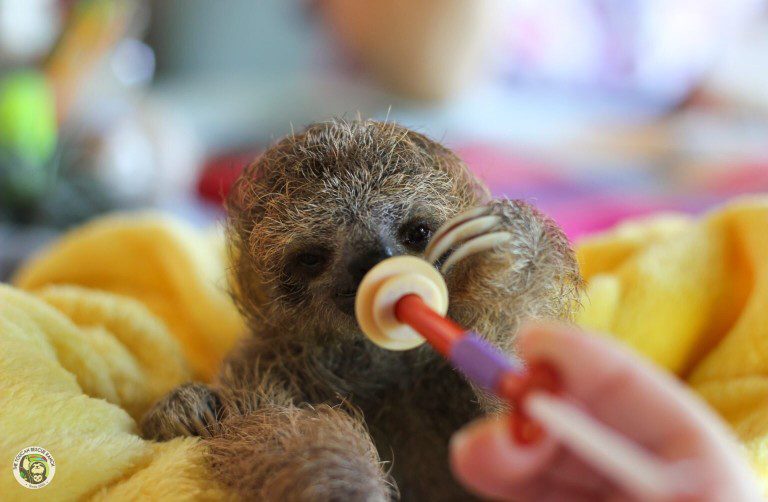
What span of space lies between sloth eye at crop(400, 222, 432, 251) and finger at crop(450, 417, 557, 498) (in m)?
0.27

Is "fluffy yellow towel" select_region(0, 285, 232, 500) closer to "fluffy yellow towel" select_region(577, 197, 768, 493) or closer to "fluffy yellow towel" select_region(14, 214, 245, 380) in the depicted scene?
"fluffy yellow towel" select_region(14, 214, 245, 380)

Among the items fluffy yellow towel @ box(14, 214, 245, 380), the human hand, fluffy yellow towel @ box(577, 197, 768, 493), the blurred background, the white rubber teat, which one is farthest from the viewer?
the blurred background

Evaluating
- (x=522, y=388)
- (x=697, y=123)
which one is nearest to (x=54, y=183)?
(x=522, y=388)

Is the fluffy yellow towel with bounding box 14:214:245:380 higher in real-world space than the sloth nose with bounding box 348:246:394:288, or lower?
higher

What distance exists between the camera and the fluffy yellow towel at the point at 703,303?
2.83 feet

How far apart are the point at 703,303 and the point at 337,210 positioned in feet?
1.77

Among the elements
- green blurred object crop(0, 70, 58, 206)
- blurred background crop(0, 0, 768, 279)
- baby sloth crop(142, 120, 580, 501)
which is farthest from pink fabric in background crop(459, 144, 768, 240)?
green blurred object crop(0, 70, 58, 206)

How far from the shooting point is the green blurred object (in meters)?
1.90

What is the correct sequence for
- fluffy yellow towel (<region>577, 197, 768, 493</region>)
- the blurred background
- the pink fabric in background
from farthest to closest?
the blurred background
the pink fabric in background
fluffy yellow towel (<region>577, 197, 768, 493</region>)

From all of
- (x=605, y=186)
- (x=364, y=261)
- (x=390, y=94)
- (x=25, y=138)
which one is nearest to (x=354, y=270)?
(x=364, y=261)

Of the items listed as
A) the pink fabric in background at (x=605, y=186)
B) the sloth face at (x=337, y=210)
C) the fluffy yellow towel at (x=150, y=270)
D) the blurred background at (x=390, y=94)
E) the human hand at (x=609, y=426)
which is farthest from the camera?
the blurred background at (x=390, y=94)

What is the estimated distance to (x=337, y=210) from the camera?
69 centimetres

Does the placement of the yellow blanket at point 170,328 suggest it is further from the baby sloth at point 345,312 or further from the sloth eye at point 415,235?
the sloth eye at point 415,235

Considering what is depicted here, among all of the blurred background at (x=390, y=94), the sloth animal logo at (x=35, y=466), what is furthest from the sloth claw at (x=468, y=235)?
the blurred background at (x=390, y=94)
